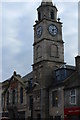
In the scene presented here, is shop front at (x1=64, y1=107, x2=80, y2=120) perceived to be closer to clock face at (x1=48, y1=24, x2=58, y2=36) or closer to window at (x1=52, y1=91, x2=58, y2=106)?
window at (x1=52, y1=91, x2=58, y2=106)

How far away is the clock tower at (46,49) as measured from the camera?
42.0 metres

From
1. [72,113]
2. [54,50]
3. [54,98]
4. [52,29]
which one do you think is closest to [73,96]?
[72,113]

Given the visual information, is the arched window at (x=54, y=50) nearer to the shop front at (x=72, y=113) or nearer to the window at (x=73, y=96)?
the window at (x=73, y=96)

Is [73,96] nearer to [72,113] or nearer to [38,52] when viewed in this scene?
[72,113]

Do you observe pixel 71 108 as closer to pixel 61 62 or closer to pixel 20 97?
pixel 61 62

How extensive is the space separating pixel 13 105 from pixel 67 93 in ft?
62.5

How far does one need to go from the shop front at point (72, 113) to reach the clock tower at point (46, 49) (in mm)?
5401

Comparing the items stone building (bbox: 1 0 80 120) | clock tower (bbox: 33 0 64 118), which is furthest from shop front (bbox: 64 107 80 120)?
clock tower (bbox: 33 0 64 118)

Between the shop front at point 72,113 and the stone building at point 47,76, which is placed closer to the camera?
the shop front at point 72,113

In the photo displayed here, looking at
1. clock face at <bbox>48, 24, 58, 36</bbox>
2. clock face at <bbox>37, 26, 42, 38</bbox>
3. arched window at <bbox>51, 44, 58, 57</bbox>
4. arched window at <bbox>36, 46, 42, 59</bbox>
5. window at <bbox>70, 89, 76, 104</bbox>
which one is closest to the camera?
window at <bbox>70, 89, 76, 104</bbox>

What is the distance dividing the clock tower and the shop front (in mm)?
5401

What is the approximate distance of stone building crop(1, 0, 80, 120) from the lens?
3888 cm

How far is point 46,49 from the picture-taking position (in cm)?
4372

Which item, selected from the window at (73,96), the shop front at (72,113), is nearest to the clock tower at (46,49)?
the shop front at (72,113)
